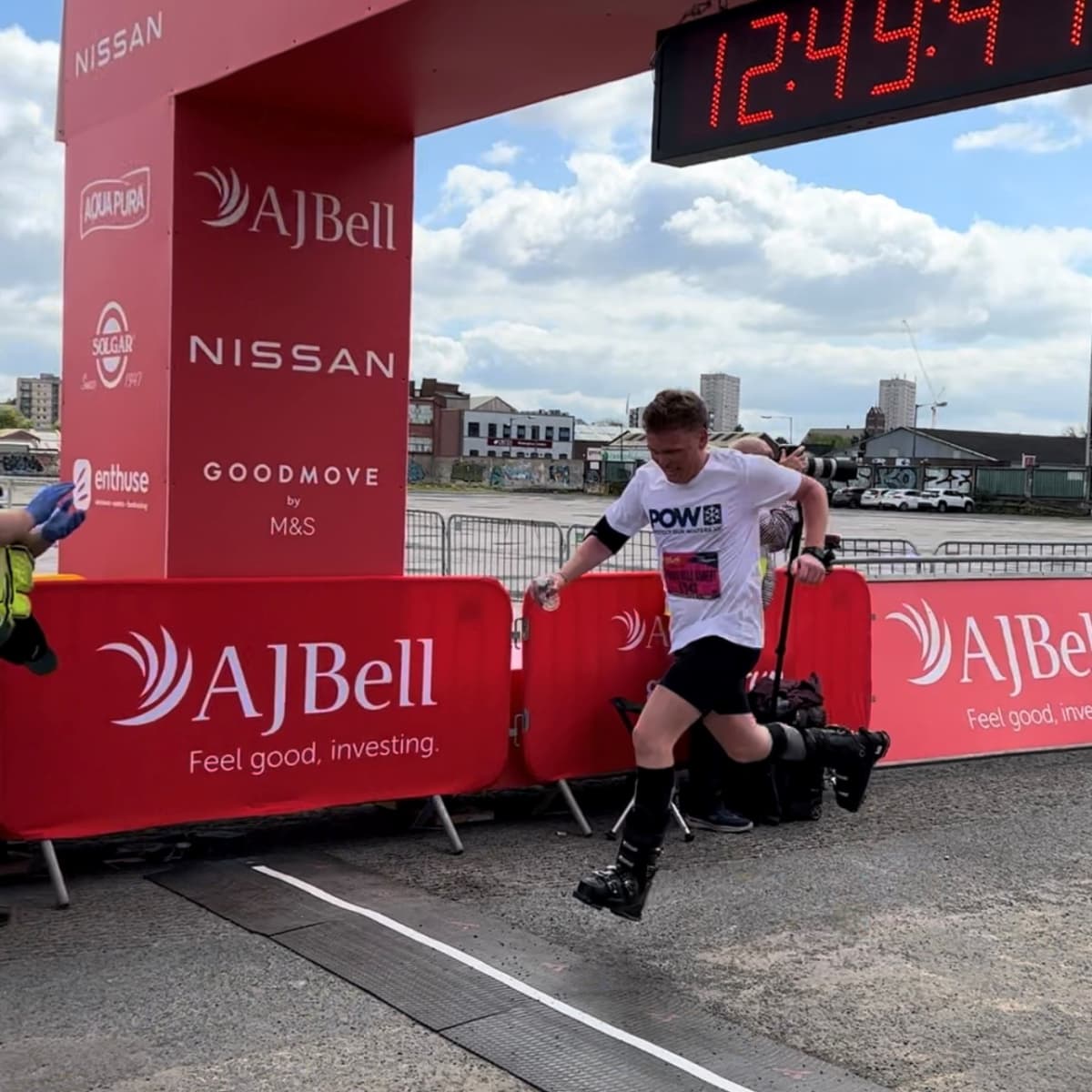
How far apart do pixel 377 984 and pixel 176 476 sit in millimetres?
3343

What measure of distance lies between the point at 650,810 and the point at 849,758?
1.43 meters

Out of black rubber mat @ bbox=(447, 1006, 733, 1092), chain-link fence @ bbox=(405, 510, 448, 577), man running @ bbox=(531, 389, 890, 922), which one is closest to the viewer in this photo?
black rubber mat @ bbox=(447, 1006, 733, 1092)

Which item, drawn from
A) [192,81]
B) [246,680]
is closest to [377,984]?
[246,680]

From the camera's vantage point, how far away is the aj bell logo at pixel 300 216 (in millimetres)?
6789

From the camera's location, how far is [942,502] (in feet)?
221

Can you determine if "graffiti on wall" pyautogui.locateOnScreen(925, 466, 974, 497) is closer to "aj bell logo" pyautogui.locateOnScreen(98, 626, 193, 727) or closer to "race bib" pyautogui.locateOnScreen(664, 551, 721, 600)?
"race bib" pyautogui.locateOnScreen(664, 551, 721, 600)

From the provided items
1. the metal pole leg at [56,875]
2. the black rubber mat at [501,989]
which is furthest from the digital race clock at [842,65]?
the metal pole leg at [56,875]

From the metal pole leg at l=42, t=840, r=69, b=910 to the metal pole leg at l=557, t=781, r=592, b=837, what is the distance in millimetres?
2373

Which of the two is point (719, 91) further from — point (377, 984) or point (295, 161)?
point (377, 984)

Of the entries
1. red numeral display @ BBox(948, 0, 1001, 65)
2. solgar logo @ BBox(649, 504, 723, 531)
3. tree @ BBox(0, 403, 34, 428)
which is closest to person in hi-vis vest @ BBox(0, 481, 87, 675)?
solgar logo @ BBox(649, 504, 723, 531)

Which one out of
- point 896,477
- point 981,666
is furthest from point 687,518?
point 896,477

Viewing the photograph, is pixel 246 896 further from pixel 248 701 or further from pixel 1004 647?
pixel 1004 647

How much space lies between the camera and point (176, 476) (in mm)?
6762

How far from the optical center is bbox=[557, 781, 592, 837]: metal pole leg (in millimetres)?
6355
